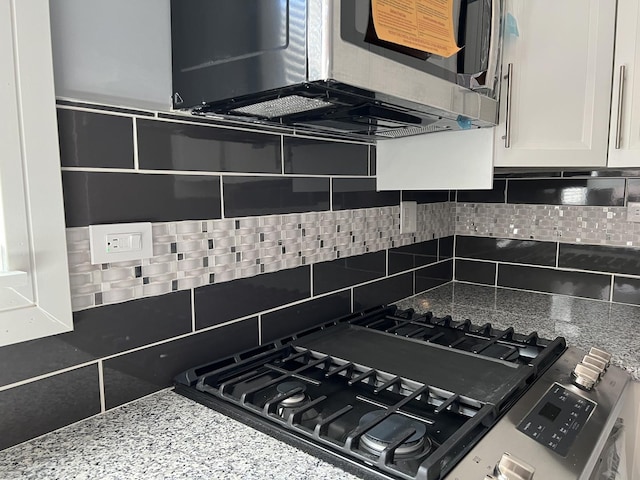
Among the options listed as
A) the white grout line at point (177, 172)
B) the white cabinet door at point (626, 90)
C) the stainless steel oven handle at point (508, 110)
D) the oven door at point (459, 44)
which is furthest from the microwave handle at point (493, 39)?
the white grout line at point (177, 172)

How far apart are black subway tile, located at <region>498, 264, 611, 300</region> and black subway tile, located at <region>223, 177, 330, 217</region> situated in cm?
93

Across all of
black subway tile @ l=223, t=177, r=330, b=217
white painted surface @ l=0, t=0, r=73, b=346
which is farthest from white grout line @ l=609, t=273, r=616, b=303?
white painted surface @ l=0, t=0, r=73, b=346

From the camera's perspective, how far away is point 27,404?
2.42ft

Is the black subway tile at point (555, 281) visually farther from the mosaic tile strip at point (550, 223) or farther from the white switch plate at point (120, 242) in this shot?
the white switch plate at point (120, 242)

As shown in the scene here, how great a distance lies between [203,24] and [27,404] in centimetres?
71

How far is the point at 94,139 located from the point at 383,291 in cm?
101

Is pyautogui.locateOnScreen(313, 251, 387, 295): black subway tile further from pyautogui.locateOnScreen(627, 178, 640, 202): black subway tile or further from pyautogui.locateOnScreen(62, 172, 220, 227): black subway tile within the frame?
pyautogui.locateOnScreen(627, 178, 640, 202): black subway tile

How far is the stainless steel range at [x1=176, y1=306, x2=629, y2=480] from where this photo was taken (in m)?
0.68

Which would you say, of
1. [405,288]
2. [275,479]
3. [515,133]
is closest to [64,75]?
[275,479]

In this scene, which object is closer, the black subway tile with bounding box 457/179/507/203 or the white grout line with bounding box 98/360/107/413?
the white grout line with bounding box 98/360/107/413

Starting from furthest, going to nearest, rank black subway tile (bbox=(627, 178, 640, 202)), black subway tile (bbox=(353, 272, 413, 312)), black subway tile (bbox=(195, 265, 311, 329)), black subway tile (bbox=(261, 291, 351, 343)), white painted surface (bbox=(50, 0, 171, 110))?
black subway tile (bbox=(627, 178, 640, 202)), black subway tile (bbox=(353, 272, 413, 312)), black subway tile (bbox=(261, 291, 351, 343)), black subway tile (bbox=(195, 265, 311, 329)), white painted surface (bbox=(50, 0, 171, 110))

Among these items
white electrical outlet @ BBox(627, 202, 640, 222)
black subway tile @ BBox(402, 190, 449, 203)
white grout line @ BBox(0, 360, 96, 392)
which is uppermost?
black subway tile @ BBox(402, 190, 449, 203)

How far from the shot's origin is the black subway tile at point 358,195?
1.33m

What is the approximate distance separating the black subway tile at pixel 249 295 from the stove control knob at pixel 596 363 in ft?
2.17
